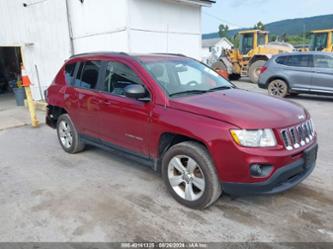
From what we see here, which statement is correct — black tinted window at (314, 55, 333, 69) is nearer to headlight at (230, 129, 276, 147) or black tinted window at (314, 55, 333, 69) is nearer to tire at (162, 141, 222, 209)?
headlight at (230, 129, 276, 147)

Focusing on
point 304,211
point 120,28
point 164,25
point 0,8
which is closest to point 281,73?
point 164,25

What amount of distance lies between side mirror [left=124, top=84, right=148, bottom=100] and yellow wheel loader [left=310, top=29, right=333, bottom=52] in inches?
646

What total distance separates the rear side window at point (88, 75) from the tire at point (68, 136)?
0.74 meters

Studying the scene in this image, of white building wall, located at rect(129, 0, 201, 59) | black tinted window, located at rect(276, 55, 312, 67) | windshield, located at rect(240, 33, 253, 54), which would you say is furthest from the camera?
windshield, located at rect(240, 33, 253, 54)

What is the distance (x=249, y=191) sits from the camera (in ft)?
9.39

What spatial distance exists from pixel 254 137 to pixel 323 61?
334 inches

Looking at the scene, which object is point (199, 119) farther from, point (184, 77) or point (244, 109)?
point (184, 77)

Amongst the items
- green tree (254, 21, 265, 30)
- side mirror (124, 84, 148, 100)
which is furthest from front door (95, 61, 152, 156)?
green tree (254, 21, 265, 30)

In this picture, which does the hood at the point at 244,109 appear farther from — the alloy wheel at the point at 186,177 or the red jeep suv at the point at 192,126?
the alloy wheel at the point at 186,177

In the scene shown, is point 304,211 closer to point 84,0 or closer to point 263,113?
point 263,113

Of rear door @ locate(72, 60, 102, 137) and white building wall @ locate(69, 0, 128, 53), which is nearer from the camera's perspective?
rear door @ locate(72, 60, 102, 137)

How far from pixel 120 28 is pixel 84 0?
1.90 m

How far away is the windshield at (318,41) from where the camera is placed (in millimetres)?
17116

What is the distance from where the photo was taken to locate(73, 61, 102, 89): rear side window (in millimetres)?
4387
